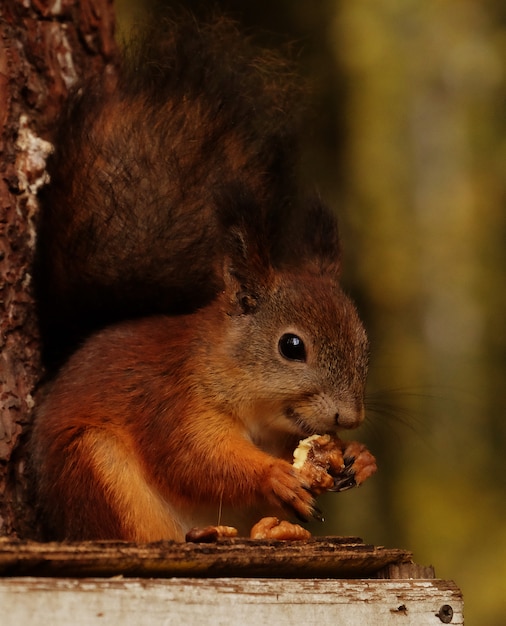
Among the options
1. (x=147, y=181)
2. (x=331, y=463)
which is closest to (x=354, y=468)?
(x=331, y=463)

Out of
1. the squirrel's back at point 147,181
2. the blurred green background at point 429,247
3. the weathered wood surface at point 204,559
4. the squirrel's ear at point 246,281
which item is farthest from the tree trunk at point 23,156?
the blurred green background at point 429,247

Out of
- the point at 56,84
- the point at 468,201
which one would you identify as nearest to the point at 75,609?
the point at 56,84

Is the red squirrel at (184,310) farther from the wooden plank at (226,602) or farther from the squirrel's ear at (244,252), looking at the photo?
the wooden plank at (226,602)

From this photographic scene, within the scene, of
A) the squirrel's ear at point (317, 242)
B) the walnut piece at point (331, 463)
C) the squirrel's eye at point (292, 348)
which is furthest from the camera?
the squirrel's ear at point (317, 242)

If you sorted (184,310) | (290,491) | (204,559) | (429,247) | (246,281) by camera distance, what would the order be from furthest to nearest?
(429,247) < (184,310) < (246,281) < (290,491) < (204,559)

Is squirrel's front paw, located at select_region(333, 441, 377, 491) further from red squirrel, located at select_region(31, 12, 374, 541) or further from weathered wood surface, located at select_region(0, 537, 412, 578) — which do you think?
weathered wood surface, located at select_region(0, 537, 412, 578)

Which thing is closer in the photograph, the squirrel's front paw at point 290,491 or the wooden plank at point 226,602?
the wooden plank at point 226,602

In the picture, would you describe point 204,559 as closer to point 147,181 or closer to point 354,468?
point 354,468
